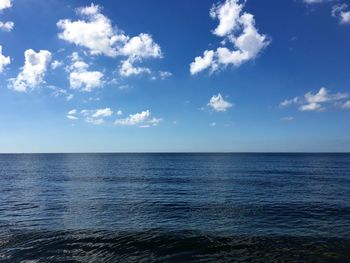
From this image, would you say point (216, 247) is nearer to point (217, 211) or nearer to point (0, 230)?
point (217, 211)

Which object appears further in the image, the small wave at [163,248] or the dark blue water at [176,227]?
the dark blue water at [176,227]

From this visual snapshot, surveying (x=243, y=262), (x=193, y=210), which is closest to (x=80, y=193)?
(x=193, y=210)

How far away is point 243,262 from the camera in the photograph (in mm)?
17125

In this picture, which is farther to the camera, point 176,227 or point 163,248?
point 176,227

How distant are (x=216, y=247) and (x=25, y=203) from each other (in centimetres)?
2405

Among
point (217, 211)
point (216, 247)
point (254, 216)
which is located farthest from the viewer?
point (217, 211)

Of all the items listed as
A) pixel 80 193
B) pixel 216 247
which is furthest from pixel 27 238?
pixel 80 193

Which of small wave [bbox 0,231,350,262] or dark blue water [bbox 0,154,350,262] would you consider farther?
dark blue water [bbox 0,154,350,262]

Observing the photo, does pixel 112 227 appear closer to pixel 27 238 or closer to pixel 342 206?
pixel 27 238

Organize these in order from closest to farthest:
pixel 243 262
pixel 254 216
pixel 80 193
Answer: pixel 243 262, pixel 254 216, pixel 80 193

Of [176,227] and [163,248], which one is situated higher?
[176,227]

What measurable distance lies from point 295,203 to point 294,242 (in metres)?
14.5

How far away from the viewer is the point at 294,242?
66.7ft

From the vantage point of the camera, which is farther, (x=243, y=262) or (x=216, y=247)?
(x=216, y=247)
